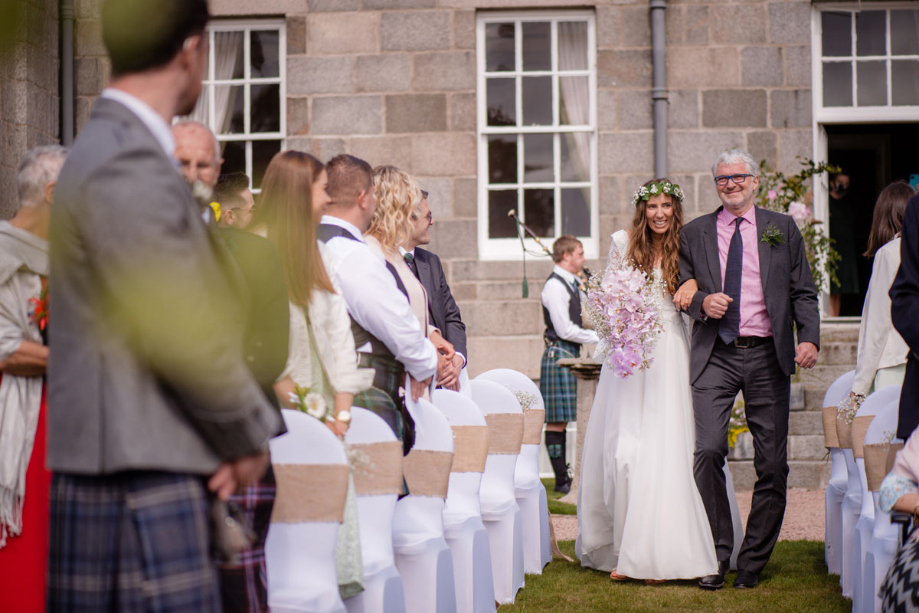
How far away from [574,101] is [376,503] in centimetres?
762

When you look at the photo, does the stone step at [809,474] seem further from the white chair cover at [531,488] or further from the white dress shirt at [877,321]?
the white dress shirt at [877,321]

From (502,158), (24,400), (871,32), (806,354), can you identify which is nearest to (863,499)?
(806,354)

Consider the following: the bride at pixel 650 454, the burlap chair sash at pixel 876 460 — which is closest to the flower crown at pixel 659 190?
the bride at pixel 650 454

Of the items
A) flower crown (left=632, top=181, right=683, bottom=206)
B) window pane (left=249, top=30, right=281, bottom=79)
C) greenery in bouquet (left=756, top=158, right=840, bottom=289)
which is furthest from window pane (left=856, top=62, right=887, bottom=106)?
window pane (left=249, top=30, right=281, bottom=79)

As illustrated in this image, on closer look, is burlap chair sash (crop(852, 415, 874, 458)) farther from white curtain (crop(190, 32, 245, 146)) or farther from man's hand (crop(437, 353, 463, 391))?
white curtain (crop(190, 32, 245, 146))

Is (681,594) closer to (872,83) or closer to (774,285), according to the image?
(774,285)

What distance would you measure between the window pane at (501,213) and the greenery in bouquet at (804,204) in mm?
2334

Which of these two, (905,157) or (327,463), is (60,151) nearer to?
(327,463)

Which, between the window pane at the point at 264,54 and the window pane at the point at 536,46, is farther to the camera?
the window pane at the point at 264,54

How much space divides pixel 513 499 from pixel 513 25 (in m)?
6.28

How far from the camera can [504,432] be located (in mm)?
5543

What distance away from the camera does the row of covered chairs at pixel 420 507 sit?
3.00m

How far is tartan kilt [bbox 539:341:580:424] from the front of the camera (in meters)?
9.73

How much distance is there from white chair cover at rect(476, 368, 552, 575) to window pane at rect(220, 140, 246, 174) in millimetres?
5318
